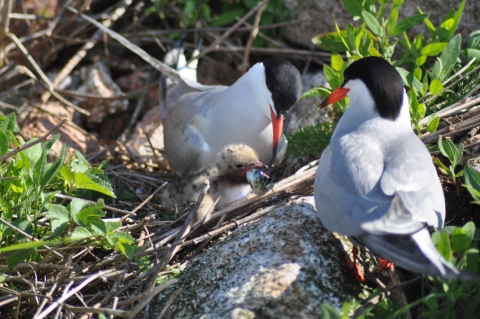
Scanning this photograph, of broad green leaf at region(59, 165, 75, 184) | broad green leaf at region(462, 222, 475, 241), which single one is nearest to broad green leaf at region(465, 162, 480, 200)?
broad green leaf at region(462, 222, 475, 241)

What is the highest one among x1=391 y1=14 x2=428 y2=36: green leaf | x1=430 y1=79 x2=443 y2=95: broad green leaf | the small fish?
x1=391 y1=14 x2=428 y2=36: green leaf

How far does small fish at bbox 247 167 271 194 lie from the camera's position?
385cm

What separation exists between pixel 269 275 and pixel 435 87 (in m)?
1.79

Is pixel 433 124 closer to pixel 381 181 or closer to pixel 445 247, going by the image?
pixel 381 181

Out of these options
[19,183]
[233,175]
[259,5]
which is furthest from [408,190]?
[259,5]

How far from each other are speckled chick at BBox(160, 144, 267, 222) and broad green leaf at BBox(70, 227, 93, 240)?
998 mm

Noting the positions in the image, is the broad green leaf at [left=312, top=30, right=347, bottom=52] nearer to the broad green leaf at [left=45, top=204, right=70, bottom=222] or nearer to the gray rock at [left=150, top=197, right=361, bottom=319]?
the gray rock at [left=150, top=197, right=361, bottom=319]

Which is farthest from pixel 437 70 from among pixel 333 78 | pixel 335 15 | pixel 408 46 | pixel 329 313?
pixel 329 313

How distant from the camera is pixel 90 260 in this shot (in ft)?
11.6

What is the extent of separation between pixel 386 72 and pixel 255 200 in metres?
1.16

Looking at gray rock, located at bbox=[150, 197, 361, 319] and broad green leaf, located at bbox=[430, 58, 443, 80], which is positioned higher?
broad green leaf, located at bbox=[430, 58, 443, 80]

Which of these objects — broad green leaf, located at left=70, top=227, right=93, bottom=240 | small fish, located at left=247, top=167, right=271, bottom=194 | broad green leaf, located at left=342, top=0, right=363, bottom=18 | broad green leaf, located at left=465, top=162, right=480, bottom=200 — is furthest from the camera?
broad green leaf, located at left=342, top=0, right=363, bottom=18

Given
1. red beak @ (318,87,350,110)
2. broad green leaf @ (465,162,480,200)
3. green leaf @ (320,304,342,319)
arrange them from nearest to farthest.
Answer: green leaf @ (320,304,342,319) < broad green leaf @ (465,162,480,200) < red beak @ (318,87,350,110)

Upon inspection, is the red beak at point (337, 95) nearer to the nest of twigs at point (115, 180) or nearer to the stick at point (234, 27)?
the nest of twigs at point (115, 180)
